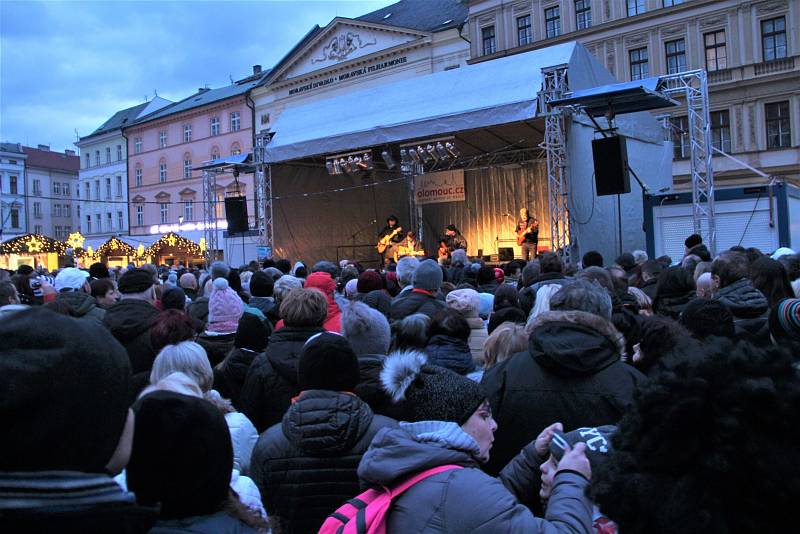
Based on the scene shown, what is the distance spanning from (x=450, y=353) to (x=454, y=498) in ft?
5.52

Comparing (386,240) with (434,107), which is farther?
(386,240)

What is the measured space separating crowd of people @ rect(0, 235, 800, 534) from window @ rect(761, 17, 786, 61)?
27650mm

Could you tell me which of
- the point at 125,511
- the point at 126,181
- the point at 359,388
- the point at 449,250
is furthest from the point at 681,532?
the point at 126,181

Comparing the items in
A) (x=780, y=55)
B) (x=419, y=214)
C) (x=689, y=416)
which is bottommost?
(x=689, y=416)

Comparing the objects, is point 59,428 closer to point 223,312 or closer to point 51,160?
point 223,312

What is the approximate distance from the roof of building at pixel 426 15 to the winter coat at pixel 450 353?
31612mm

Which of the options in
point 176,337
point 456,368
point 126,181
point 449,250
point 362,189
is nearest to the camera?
point 456,368

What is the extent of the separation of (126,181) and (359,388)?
52.2m

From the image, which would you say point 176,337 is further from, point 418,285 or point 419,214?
point 419,214

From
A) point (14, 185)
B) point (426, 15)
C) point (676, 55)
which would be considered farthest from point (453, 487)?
point (14, 185)

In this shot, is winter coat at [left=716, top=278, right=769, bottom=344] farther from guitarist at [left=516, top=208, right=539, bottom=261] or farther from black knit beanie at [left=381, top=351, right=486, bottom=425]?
guitarist at [left=516, top=208, right=539, bottom=261]

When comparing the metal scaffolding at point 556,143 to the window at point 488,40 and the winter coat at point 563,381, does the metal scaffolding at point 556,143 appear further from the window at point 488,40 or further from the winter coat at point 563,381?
the window at point 488,40

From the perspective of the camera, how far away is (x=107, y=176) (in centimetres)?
5303

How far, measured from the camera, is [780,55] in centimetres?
2630
